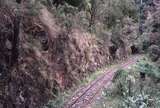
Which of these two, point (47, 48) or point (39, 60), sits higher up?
point (47, 48)

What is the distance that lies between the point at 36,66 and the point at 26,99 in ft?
7.09

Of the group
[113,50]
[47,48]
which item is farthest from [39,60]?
[113,50]

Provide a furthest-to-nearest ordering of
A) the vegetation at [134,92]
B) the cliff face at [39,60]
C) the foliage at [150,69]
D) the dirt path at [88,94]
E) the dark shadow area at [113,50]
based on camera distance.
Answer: the dark shadow area at [113,50]
the foliage at [150,69]
the dirt path at [88,94]
the vegetation at [134,92]
the cliff face at [39,60]

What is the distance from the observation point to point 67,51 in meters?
21.3

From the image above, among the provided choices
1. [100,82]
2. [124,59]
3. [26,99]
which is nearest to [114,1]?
[124,59]

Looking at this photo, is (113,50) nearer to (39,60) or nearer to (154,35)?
(154,35)

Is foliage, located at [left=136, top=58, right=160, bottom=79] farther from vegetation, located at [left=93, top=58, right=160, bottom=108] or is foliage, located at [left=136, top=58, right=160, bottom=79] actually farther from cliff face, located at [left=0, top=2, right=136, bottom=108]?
cliff face, located at [left=0, top=2, right=136, bottom=108]

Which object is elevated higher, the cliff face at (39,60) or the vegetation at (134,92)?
the cliff face at (39,60)

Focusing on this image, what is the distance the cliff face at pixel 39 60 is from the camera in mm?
14047

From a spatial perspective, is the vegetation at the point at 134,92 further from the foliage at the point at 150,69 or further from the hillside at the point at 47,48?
the hillside at the point at 47,48

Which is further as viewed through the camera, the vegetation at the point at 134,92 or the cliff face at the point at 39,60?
the vegetation at the point at 134,92

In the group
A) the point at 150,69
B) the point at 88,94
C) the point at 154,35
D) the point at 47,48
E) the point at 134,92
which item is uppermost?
the point at 154,35

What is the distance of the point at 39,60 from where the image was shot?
1647 centimetres

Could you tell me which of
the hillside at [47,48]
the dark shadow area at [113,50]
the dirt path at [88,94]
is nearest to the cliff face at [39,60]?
the hillside at [47,48]
